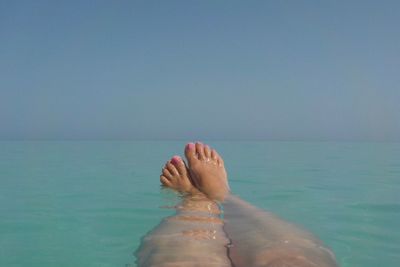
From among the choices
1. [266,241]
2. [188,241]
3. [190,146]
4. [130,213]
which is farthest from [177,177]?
[266,241]

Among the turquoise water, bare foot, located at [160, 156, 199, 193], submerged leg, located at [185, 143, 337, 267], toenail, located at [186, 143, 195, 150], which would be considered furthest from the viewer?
toenail, located at [186, 143, 195, 150]

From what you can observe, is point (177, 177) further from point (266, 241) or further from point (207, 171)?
point (266, 241)

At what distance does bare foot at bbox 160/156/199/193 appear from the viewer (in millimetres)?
4012

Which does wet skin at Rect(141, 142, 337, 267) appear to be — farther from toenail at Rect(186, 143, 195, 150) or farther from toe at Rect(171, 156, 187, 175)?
toenail at Rect(186, 143, 195, 150)

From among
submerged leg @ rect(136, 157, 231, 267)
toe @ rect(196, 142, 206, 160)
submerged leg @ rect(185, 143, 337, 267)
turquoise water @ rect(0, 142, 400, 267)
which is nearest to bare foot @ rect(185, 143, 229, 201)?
toe @ rect(196, 142, 206, 160)

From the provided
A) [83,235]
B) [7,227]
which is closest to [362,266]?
[83,235]

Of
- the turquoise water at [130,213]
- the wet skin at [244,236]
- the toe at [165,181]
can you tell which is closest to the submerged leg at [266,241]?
the wet skin at [244,236]

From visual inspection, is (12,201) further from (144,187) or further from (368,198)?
(368,198)

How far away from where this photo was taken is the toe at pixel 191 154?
14.0 feet

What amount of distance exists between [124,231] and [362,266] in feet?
4.63

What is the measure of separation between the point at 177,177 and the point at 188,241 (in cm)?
220

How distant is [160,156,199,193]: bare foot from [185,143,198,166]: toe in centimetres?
8

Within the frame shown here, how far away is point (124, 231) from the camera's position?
9.29ft

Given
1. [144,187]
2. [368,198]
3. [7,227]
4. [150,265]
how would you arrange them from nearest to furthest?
[150,265]
[7,227]
[368,198]
[144,187]
